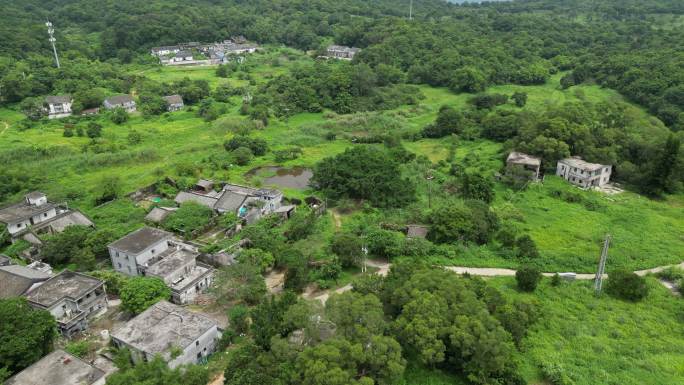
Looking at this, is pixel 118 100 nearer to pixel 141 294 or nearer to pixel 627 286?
pixel 141 294

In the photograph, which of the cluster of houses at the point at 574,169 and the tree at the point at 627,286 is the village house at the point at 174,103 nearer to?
the cluster of houses at the point at 574,169

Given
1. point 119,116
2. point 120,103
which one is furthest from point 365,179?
point 120,103

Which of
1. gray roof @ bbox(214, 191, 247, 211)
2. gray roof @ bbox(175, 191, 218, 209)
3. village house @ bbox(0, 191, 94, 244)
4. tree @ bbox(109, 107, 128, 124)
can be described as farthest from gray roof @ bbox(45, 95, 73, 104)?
gray roof @ bbox(214, 191, 247, 211)

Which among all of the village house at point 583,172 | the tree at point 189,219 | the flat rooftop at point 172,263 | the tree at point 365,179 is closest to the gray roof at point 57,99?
the tree at point 189,219

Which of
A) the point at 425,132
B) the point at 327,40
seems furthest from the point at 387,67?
the point at 327,40

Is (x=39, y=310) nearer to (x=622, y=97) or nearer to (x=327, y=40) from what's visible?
(x=622, y=97)

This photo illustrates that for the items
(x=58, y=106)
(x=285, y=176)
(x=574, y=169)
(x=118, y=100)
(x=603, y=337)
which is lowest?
(x=603, y=337)

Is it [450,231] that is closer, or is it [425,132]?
[450,231]
